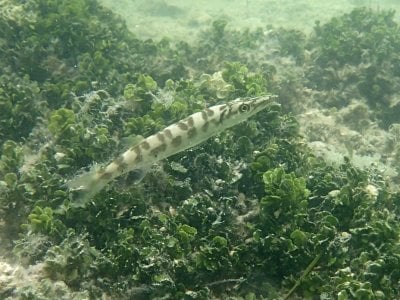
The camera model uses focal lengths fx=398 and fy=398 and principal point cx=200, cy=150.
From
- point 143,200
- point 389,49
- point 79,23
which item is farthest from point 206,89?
point 389,49

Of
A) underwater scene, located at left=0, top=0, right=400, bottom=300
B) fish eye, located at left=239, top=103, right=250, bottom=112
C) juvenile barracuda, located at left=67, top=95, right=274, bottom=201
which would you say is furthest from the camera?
fish eye, located at left=239, top=103, right=250, bottom=112

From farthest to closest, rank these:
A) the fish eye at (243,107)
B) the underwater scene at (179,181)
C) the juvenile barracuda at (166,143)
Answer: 1. the fish eye at (243,107)
2. the juvenile barracuda at (166,143)
3. the underwater scene at (179,181)

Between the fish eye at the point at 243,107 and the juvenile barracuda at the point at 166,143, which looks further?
the fish eye at the point at 243,107

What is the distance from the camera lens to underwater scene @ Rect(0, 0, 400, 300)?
4.61 m

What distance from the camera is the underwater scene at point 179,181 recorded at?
4605mm

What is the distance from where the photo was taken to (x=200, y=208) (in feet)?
17.4

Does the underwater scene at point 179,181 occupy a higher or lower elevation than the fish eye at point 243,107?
lower

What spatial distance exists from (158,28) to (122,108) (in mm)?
12437

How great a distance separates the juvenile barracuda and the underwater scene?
0.06 feet

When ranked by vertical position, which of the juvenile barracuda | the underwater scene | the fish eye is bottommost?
the underwater scene

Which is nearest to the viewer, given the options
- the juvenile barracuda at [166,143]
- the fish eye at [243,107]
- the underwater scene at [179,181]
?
the underwater scene at [179,181]

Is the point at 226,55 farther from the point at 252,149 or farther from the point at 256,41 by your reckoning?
the point at 252,149

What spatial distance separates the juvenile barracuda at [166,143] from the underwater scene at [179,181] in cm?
2

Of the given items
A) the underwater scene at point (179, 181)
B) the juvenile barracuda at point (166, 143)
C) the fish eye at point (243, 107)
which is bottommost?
the underwater scene at point (179, 181)
